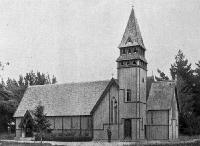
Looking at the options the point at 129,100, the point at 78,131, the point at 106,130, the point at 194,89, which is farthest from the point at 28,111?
the point at 194,89

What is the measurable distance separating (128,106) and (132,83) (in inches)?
119

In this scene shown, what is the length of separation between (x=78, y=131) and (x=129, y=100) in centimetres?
952

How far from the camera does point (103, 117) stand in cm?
4953

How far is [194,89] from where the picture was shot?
7138cm

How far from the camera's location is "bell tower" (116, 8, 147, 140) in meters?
46.8

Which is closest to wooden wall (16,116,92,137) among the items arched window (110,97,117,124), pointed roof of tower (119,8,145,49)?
arched window (110,97,117,124)

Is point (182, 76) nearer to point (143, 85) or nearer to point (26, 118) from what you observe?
point (143, 85)

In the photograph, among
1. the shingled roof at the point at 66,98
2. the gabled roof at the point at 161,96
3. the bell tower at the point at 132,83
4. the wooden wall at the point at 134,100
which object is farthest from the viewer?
the shingled roof at the point at 66,98

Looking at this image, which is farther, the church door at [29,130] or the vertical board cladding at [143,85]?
the church door at [29,130]

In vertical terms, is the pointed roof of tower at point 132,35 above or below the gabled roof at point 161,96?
above

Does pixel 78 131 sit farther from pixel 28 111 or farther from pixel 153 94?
pixel 153 94

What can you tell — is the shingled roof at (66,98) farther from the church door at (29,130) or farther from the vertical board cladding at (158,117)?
the vertical board cladding at (158,117)

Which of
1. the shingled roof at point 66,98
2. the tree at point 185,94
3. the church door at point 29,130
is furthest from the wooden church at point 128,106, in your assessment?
the tree at point 185,94

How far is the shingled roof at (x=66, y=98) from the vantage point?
A: 53250mm
